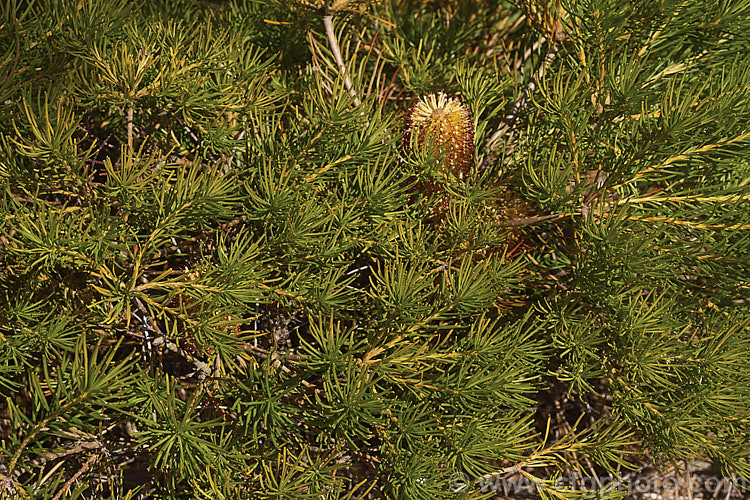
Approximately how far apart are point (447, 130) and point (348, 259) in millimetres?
113

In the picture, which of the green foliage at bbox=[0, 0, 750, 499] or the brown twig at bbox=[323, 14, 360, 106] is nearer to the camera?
the green foliage at bbox=[0, 0, 750, 499]

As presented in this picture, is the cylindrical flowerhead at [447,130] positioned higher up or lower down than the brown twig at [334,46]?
lower down

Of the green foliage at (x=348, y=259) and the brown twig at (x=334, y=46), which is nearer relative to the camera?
the green foliage at (x=348, y=259)

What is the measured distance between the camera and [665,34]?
0.52 m

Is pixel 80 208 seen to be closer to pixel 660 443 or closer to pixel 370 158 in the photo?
pixel 370 158

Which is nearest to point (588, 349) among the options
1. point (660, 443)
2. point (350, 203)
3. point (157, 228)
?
point (660, 443)

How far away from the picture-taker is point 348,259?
474mm

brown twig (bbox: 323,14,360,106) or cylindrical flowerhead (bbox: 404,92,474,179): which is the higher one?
brown twig (bbox: 323,14,360,106)

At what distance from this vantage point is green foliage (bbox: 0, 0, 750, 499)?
0.40 meters

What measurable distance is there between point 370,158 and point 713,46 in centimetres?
29

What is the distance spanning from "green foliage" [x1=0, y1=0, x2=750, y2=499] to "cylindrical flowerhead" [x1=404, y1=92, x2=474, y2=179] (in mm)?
14

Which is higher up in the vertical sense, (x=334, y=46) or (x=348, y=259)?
(x=334, y=46)

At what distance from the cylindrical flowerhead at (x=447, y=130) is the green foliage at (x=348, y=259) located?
0.05ft

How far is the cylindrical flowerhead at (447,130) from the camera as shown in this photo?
0.48 m
